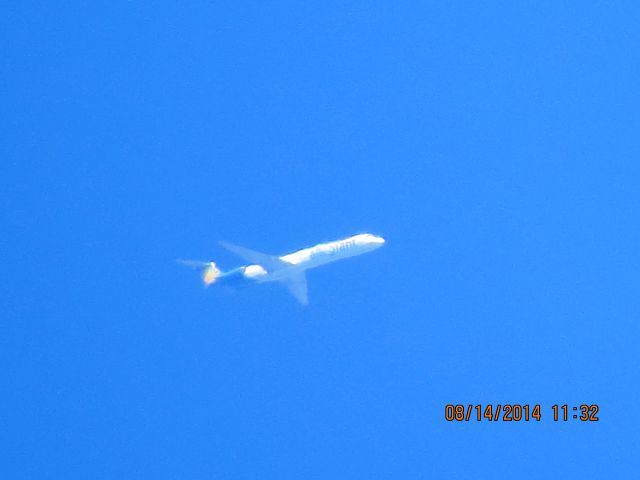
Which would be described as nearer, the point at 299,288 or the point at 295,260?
the point at 295,260

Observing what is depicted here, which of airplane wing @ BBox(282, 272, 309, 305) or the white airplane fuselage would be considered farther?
airplane wing @ BBox(282, 272, 309, 305)

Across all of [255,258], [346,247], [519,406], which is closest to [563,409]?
[519,406]

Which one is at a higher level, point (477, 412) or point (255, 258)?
point (255, 258)

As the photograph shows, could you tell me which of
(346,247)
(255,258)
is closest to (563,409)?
(346,247)

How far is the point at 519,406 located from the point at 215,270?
2098cm

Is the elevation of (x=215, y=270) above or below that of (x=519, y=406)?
above

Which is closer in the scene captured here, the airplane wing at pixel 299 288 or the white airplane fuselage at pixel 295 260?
the white airplane fuselage at pixel 295 260

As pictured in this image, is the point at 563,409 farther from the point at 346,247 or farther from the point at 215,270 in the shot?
the point at 215,270

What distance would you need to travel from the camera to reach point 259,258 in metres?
61.2

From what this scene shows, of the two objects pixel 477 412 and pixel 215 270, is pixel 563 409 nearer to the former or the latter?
pixel 477 412

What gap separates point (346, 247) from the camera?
2450 inches

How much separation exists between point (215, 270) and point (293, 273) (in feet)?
17.6

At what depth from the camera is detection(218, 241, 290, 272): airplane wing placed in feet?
199

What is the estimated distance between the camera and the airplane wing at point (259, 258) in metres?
60.7
